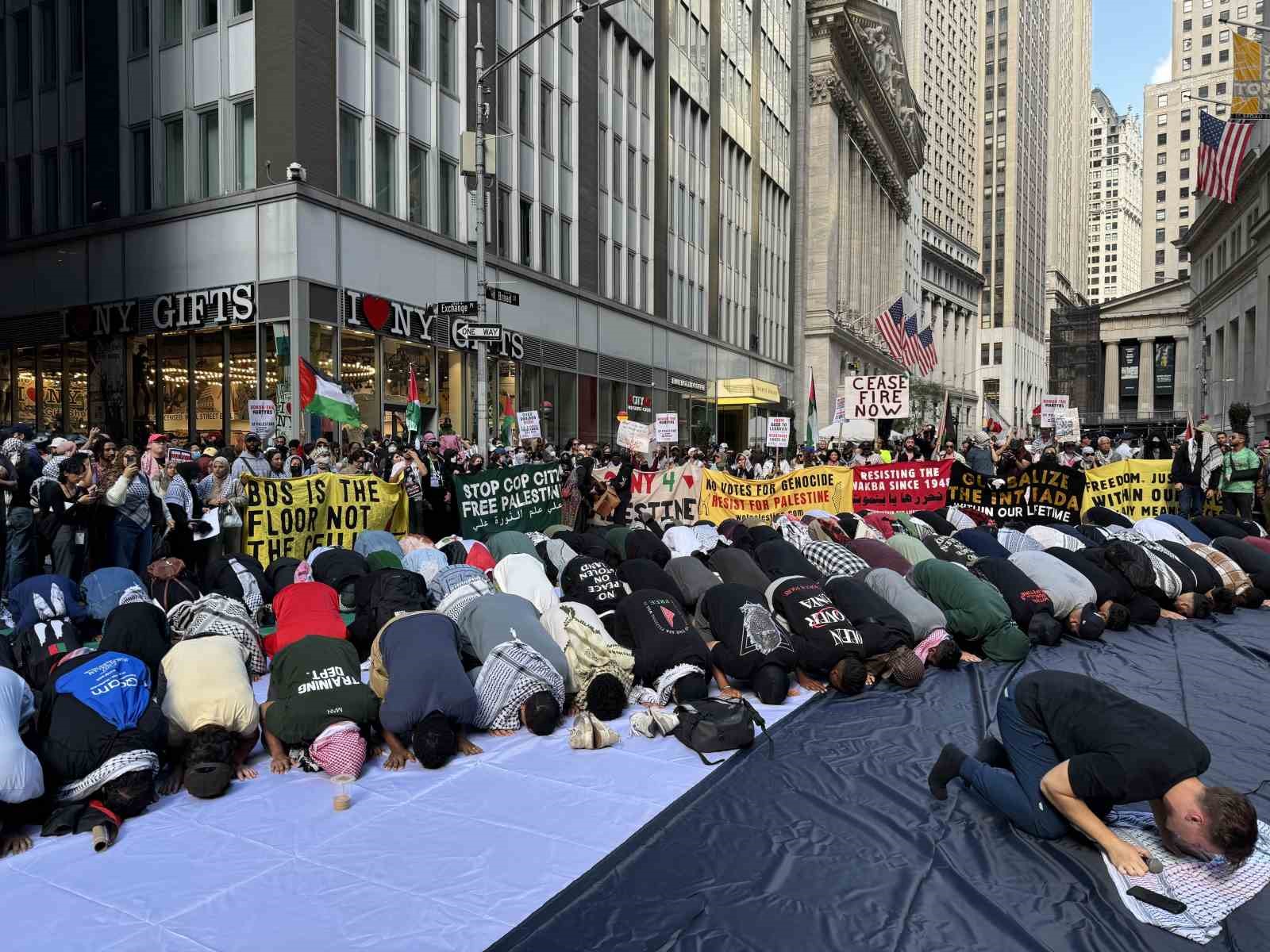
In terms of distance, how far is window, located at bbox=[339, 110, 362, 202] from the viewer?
71.7 ft

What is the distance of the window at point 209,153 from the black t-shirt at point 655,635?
18.5m

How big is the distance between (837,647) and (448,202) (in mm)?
20725

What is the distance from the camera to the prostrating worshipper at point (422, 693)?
6121 millimetres

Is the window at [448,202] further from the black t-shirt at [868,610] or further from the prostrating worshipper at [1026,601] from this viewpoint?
the black t-shirt at [868,610]

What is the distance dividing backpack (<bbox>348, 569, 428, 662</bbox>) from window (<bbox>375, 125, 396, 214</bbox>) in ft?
53.6

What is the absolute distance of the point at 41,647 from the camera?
269 inches

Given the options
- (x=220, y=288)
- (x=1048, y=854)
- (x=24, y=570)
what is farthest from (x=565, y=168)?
(x=1048, y=854)

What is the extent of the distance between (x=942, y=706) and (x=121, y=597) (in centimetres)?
701

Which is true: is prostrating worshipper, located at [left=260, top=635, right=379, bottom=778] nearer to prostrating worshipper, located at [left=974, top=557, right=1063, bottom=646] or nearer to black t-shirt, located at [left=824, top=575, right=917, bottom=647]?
black t-shirt, located at [left=824, top=575, right=917, bottom=647]

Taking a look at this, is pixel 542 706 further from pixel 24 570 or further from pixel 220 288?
pixel 220 288

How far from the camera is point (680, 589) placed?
955 centimetres

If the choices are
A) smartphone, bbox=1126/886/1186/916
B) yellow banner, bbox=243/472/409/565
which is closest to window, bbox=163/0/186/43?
yellow banner, bbox=243/472/409/565

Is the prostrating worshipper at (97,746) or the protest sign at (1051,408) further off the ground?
the protest sign at (1051,408)

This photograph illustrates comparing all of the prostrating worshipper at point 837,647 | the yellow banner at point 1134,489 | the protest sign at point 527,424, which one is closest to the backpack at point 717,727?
the prostrating worshipper at point 837,647
